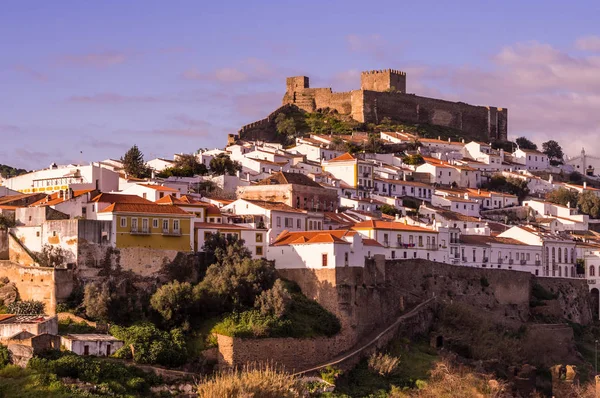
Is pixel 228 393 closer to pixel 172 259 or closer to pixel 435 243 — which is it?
pixel 172 259

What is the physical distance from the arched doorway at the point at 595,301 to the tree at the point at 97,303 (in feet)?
120

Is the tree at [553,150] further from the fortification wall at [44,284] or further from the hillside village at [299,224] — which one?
the fortification wall at [44,284]

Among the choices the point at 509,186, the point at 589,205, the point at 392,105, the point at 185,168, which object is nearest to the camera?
the point at 185,168

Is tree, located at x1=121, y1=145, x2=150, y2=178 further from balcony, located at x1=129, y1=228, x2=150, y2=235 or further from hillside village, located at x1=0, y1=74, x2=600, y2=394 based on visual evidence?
balcony, located at x1=129, y1=228, x2=150, y2=235

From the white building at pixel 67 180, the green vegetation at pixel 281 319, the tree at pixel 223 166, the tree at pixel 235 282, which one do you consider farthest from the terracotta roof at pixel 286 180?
the tree at pixel 235 282

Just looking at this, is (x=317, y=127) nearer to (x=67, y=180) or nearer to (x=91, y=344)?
(x=67, y=180)

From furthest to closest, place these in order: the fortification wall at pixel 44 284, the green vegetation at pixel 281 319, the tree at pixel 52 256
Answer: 1. the tree at pixel 52 256
2. the green vegetation at pixel 281 319
3. the fortification wall at pixel 44 284

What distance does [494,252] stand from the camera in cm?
7219

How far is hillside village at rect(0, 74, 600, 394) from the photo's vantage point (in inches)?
2025

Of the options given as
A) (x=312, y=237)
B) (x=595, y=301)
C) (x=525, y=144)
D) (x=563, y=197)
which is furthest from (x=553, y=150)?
(x=312, y=237)

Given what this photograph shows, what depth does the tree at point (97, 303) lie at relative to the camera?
49.5m

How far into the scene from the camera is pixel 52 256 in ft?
170

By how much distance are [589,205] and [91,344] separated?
56549 mm

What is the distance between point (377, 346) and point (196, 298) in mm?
9104
